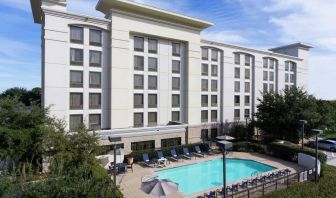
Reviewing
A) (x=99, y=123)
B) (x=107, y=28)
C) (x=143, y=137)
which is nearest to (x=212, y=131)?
(x=143, y=137)

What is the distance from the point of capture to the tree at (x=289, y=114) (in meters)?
29.8

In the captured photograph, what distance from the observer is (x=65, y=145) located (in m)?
16.7

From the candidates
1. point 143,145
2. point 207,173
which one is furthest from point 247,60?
point 207,173

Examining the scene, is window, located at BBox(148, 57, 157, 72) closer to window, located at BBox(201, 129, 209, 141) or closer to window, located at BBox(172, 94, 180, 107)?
window, located at BBox(172, 94, 180, 107)

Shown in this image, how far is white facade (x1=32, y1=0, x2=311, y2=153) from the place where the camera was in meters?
24.3

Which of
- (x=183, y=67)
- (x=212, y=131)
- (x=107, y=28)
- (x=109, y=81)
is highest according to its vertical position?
(x=107, y=28)

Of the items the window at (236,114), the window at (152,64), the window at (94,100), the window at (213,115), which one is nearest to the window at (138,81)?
the window at (152,64)

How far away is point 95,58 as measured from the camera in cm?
2656

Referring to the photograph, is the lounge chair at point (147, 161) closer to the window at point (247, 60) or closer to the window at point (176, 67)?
the window at point (176, 67)

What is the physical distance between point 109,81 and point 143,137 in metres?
7.25

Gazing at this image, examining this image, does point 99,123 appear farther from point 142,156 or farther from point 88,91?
point 142,156

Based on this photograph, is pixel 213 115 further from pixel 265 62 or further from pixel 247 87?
pixel 265 62

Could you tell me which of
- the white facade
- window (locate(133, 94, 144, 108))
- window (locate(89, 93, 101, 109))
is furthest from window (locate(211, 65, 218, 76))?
window (locate(89, 93, 101, 109))

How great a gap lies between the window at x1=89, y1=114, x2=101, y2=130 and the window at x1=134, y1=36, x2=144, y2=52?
8.94 metres
